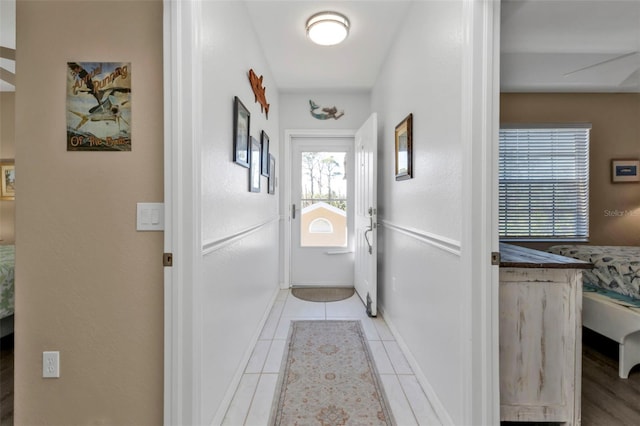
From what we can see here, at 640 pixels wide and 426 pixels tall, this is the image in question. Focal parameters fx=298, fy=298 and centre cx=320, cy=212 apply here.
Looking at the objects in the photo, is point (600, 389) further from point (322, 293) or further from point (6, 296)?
point (6, 296)

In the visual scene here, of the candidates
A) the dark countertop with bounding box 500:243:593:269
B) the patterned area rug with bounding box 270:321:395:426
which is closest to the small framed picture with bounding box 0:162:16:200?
the patterned area rug with bounding box 270:321:395:426

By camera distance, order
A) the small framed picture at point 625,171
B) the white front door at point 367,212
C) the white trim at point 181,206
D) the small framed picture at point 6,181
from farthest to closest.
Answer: the small framed picture at point 625,171 → the small framed picture at point 6,181 → the white front door at point 367,212 → the white trim at point 181,206

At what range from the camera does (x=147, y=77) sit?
4.20 ft

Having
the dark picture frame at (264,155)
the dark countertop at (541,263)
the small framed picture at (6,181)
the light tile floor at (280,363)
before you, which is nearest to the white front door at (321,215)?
the light tile floor at (280,363)

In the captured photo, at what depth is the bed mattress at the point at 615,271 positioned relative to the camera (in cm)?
205

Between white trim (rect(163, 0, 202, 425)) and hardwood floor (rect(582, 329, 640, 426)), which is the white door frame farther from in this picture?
hardwood floor (rect(582, 329, 640, 426))

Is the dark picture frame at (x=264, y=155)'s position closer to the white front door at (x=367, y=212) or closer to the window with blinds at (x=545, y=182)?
the white front door at (x=367, y=212)

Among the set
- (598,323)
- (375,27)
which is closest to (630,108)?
(598,323)

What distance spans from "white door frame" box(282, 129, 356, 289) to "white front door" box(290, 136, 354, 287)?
79mm

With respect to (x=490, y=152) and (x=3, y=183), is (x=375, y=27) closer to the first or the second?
(x=490, y=152)

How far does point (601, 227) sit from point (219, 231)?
4.25m

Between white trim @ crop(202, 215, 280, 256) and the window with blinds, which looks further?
the window with blinds

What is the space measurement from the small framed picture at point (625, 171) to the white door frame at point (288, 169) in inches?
119

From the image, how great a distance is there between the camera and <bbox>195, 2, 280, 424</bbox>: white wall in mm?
1391
